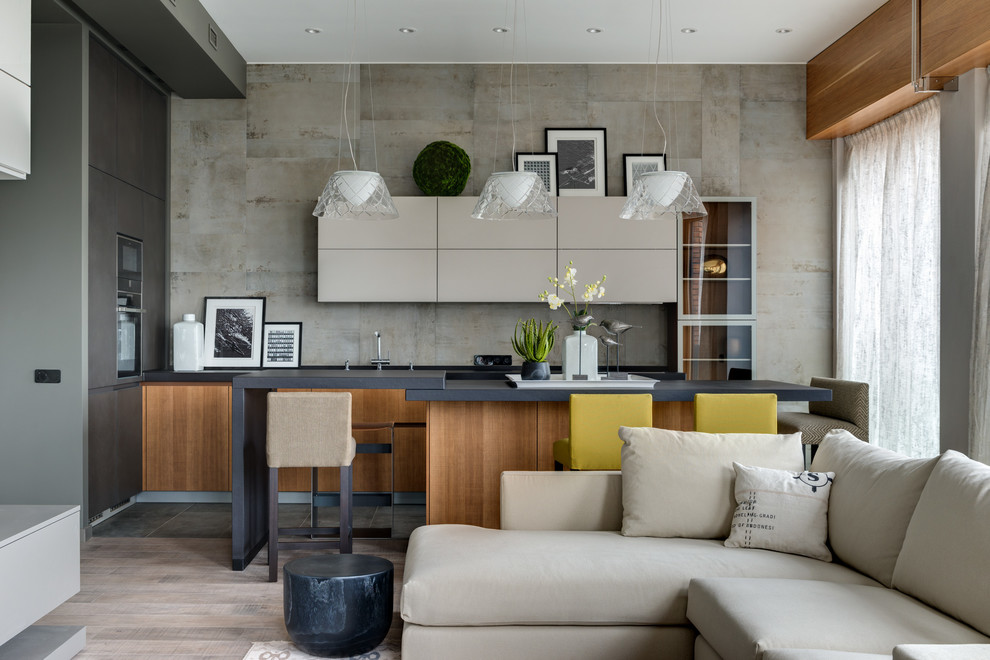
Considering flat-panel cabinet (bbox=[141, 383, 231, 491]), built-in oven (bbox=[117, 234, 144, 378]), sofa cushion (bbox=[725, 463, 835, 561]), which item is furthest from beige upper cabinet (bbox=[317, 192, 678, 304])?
sofa cushion (bbox=[725, 463, 835, 561])

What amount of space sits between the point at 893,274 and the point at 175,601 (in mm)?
4638

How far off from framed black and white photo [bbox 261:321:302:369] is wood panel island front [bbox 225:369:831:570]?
189 centimetres

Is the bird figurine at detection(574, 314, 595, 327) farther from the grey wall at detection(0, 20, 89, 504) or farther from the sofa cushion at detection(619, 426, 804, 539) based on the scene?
the grey wall at detection(0, 20, 89, 504)

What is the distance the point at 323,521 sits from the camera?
16.4 feet

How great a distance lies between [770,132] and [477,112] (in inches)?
88.4

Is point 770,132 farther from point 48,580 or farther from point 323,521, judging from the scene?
point 48,580

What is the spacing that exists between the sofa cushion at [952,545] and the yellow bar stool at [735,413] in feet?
4.14

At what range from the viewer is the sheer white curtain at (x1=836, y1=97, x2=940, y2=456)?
474 centimetres

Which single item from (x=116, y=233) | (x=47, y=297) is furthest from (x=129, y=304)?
(x=47, y=297)

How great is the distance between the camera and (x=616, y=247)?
18.4 ft

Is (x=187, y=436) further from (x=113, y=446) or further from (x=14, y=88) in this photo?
(x=14, y=88)

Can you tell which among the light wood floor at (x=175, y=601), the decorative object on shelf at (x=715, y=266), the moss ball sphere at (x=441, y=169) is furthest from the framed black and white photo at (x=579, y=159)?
the light wood floor at (x=175, y=601)

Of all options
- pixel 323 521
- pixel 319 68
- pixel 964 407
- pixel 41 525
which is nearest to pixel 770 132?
pixel 964 407

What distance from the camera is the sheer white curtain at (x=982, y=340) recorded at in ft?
13.4
